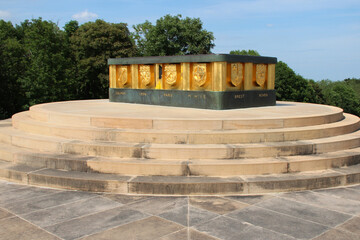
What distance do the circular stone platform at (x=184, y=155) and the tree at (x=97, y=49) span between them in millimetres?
23584

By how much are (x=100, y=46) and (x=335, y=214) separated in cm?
2954

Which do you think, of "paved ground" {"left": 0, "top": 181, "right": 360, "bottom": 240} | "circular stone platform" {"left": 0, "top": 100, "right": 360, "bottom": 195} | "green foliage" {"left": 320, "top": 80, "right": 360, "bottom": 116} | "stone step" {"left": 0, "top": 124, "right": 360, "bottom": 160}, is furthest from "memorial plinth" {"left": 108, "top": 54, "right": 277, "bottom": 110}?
"green foliage" {"left": 320, "top": 80, "right": 360, "bottom": 116}

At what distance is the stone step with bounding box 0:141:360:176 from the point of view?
6.54m

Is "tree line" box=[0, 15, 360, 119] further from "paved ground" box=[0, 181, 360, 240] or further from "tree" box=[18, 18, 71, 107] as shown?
"paved ground" box=[0, 181, 360, 240]

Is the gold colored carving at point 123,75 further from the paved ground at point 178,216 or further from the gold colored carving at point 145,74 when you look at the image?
the paved ground at point 178,216

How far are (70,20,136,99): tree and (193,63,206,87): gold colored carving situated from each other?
21.4 meters

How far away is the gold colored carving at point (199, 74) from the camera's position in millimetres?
11305

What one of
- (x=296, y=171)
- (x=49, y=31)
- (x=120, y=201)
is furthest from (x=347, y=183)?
(x=49, y=31)

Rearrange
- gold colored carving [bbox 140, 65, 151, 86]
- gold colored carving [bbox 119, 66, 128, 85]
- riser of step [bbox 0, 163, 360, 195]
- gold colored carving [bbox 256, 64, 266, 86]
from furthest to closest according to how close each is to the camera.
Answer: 1. gold colored carving [bbox 119, 66, 128, 85]
2. gold colored carving [bbox 140, 65, 151, 86]
3. gold colored carving [bbox 256, 64, 266, 86]
4. riser of step [bbox 0, 163, 360, 195]

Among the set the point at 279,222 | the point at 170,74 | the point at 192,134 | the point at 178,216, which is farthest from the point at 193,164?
the point at 170,74

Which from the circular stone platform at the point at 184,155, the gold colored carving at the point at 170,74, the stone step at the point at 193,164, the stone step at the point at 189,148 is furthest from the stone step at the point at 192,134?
the gold colored carving at the point at 170,74

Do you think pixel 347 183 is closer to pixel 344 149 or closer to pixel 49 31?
pixel 344 149

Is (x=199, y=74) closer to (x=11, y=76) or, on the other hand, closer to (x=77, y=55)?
(x=11, y=76)

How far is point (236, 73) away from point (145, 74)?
3877 millimetres
